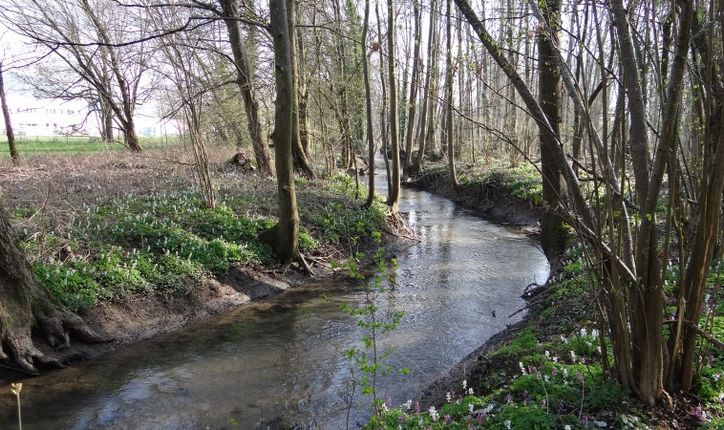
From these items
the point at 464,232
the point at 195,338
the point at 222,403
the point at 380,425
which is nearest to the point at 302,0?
the point at 464,232

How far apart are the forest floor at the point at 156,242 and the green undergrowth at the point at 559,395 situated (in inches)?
68.3

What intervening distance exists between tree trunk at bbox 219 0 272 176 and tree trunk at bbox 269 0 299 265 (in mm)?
3124

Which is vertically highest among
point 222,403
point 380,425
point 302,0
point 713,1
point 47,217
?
point 302,0

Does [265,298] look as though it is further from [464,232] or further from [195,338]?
[464,232]

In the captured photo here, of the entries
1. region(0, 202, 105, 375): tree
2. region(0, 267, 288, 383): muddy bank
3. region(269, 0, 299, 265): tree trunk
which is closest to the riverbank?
region(269, 0, 299, 265): tree trunk

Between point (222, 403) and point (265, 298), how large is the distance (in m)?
3.65

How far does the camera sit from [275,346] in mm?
6758

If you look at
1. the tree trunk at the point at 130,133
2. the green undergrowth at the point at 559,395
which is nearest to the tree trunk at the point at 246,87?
the green undergrowth at the point at 559,395

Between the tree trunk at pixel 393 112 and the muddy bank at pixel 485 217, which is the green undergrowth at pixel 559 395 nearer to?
the muddy bank at pixel 485 217

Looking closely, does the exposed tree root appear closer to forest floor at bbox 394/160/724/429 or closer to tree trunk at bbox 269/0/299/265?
tree trunk at bbox 269/0/299/265

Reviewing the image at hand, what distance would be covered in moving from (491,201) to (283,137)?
11.6m

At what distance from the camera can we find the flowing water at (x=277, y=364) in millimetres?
4996

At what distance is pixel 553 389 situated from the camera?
3559 millimetres

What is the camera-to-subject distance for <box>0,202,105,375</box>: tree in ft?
18.1
